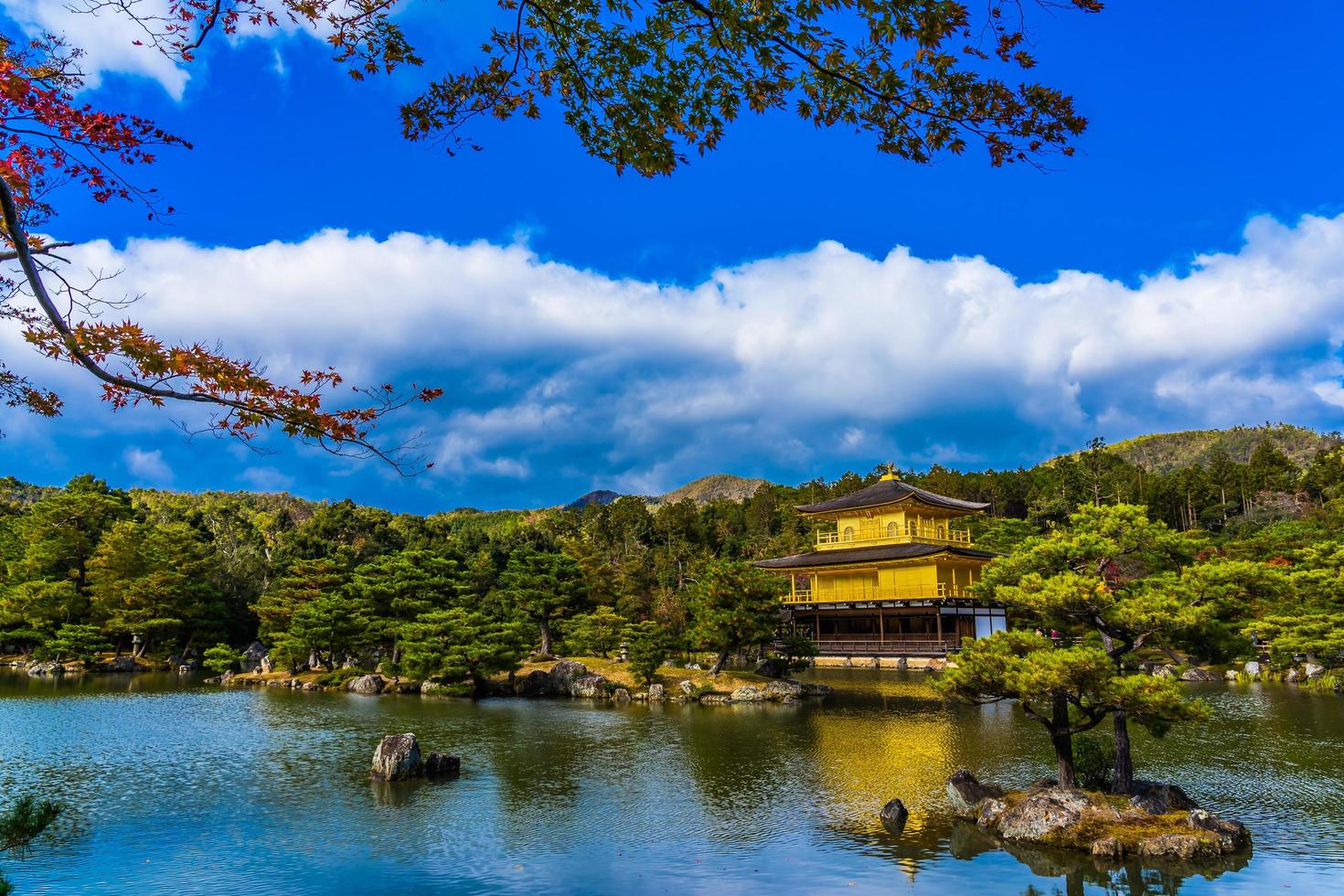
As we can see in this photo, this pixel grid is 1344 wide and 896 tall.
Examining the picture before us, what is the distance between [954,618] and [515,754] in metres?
25.4

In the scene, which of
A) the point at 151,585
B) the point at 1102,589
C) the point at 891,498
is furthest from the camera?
the point at 891,498

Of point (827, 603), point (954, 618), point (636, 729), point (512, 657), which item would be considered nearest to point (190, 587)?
point (512, 657)

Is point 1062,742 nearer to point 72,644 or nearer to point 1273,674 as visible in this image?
point 1273,674

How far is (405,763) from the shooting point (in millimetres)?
13117

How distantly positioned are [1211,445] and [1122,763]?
366 ft

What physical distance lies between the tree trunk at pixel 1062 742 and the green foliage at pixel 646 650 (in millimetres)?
15466

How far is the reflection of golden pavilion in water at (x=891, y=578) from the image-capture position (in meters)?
35.4

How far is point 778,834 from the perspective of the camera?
32.9ft

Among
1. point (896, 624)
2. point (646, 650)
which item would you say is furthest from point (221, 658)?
point (896, 624)

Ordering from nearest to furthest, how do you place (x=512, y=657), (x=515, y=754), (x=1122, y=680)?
(x=1122, y=680)
(x=515, y=754)
(x=512, y=657)

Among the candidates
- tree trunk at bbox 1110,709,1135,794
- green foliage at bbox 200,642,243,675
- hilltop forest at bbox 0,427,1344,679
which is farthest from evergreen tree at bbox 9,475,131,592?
tree trunk at bbox 1110,709,1135,794

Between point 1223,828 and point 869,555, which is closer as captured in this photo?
point 1223,828

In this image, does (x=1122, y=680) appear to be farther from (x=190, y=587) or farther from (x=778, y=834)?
(x=190, y=587)

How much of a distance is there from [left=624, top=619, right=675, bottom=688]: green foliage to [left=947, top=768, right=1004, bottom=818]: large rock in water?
557 inches
